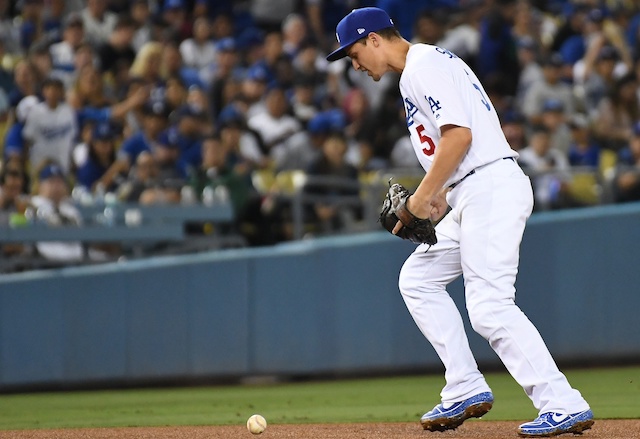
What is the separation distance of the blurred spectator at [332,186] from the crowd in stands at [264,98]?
0.06 feet

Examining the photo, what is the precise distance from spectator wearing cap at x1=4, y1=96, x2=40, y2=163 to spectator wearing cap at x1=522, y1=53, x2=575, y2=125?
4970 mm

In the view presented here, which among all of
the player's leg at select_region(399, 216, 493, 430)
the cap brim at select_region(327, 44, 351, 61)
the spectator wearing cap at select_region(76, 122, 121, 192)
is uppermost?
the cap brim at select_region(327, 44, 351, 61)

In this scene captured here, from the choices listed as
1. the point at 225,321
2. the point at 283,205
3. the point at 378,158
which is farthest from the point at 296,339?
the point at 378,158

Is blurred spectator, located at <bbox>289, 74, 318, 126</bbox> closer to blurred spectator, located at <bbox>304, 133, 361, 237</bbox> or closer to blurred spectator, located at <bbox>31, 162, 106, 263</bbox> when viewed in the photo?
blurred spectator, located at <bbox>304, 133, 361, 237</bbox>

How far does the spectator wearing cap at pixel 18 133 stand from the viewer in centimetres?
1084

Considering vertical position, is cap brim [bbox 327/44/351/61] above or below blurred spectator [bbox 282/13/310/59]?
below

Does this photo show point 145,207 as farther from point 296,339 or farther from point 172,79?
point 172,79

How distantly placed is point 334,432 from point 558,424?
1150mm

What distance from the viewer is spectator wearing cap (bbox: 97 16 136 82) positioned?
12641 millimetres

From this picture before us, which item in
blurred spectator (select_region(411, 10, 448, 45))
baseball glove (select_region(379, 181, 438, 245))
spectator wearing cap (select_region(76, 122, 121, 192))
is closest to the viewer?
baseball glove (select_region(379, 181, 438, 245))

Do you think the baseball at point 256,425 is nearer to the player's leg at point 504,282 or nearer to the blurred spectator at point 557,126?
the player's leg at point 504,282

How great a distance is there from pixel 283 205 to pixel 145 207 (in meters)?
1.15

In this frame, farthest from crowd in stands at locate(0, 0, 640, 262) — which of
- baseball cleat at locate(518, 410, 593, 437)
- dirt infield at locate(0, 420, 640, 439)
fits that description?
baseball cleat at locate(518, 410, 593, 437)

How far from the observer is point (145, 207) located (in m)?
9.63
